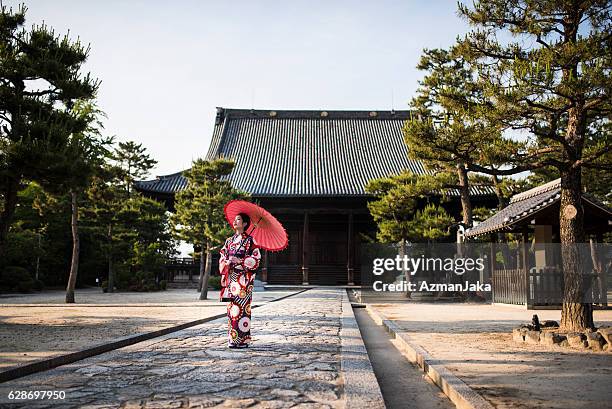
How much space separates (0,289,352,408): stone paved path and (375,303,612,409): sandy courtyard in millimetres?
1250

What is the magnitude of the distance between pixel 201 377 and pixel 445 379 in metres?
2.12

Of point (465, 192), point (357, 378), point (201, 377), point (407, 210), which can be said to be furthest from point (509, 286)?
point (201, 377)

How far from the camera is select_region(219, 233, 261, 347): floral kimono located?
6.13 metres

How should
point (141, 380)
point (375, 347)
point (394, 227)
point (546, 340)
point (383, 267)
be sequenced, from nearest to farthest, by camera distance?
point (141, 380)
point (546, 340)
point (375, 347)
point (394, 227)
point (383, 267)

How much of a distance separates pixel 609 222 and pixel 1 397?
14283 millimetres

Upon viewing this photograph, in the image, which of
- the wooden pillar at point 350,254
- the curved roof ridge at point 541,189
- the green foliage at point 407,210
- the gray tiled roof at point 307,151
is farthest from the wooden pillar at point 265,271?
the curved roof ridge at point 541,189

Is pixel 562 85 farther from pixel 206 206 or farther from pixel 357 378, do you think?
pixel 206 206

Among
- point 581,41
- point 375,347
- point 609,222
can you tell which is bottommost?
point 375,347

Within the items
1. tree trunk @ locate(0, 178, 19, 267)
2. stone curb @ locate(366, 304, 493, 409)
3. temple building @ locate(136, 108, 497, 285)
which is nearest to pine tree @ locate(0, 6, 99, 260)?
tree trunk @ locate(0, 178, 19, 267)

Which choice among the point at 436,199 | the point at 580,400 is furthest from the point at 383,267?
the point at 580,400

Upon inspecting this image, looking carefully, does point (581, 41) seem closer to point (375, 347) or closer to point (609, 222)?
point (375, 347)

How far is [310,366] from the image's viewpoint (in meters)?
4.88

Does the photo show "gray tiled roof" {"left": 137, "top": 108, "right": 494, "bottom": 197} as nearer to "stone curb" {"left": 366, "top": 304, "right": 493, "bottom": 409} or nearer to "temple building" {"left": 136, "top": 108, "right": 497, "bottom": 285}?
"temple building" {"left": 136, "top": 108, "right": 497, "bottom": 285}

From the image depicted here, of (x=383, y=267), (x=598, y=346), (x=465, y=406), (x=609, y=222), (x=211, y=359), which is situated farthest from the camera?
(x=383, y=267)
